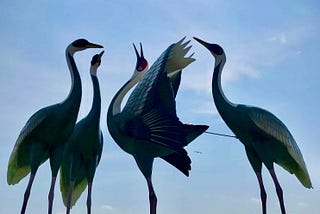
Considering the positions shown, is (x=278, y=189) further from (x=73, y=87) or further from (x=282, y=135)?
(x=73, y=87)

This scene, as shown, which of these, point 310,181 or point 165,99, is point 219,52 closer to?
point 165,99

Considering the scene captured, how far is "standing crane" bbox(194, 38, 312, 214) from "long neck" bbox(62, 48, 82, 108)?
2.22m

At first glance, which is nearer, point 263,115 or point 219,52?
point 263,115

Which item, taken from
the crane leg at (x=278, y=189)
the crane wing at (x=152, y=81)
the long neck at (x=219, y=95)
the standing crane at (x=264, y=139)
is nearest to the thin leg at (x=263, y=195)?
the standing crane at (x=264, y=139)

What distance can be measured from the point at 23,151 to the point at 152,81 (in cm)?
235

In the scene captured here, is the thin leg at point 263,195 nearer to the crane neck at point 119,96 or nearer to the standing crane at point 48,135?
the crane neck at point 119,96

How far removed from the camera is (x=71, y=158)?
8.40 m

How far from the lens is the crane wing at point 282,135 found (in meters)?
7.67

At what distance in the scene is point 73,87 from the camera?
811cm

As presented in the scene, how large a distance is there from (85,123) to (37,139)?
938 millimetres

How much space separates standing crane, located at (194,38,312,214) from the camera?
303 inches

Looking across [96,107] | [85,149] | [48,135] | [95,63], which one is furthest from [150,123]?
[95,63]

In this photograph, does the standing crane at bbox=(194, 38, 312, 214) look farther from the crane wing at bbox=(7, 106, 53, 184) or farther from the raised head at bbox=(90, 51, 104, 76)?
the crane wing at bbox=(7, 106, 53, 184)

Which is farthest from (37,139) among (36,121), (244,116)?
(244,116)
